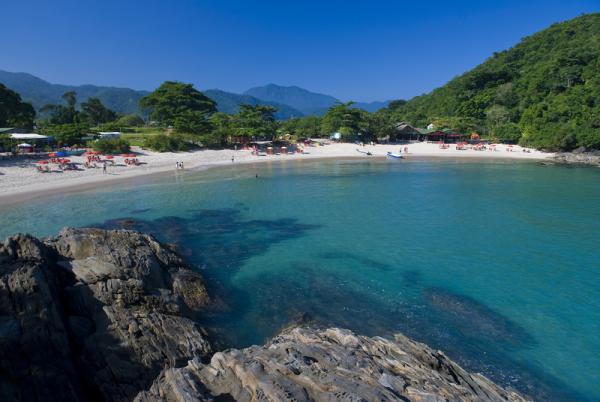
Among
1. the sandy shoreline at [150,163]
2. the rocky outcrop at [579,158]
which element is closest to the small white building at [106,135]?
the sandy shoreline at [150,163]

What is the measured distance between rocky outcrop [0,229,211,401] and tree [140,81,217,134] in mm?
48755

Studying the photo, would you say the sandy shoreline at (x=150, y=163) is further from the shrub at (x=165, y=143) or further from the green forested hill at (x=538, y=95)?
the green forested hill at (x=538, y=95)

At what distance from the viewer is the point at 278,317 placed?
1110cm

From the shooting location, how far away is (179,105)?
67.5 m

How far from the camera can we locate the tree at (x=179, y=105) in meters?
57.9

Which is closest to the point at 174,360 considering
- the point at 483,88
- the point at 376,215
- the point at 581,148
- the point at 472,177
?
the point at 376,215

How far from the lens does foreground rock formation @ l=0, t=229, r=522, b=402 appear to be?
5582 millimetres

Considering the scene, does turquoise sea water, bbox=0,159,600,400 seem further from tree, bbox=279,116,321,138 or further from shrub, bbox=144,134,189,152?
tree, bbox=279,116,321,138

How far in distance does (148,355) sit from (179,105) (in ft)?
218

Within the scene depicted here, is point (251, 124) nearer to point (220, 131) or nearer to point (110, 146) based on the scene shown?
point (220, 131)

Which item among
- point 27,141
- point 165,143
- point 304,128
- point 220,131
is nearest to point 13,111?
point 27,141

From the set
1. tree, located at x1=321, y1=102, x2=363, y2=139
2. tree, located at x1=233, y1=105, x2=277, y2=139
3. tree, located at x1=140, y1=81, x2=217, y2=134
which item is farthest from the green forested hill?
tree, located at x1=140, y1=81, x2=217, y2=134

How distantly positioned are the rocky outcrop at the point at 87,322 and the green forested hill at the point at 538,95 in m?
61.3

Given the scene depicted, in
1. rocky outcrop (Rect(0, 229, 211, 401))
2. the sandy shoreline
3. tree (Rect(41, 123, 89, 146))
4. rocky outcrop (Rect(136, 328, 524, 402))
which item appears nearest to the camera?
rocky outcrop (Rect(136, 328, 524, 402))
